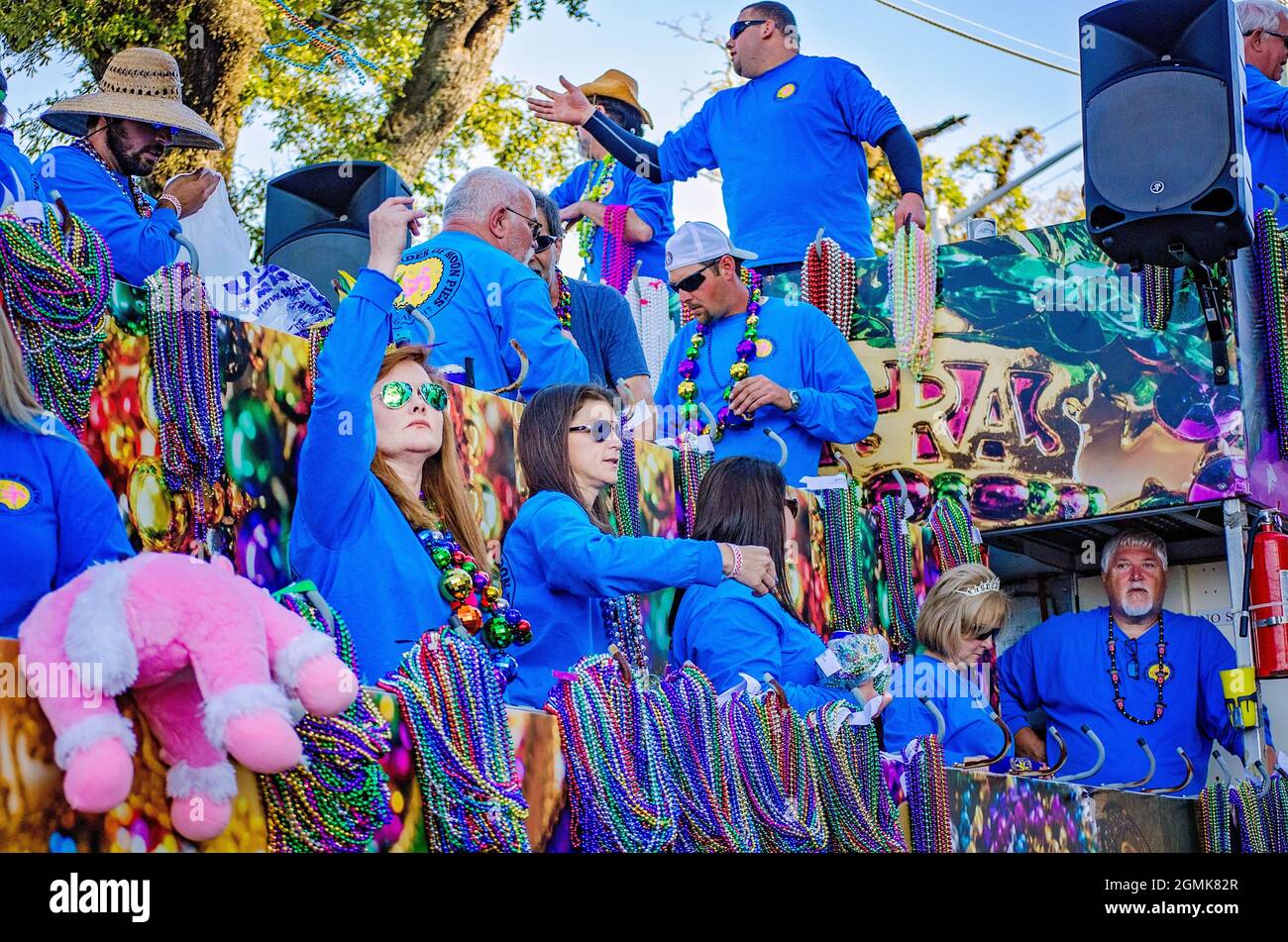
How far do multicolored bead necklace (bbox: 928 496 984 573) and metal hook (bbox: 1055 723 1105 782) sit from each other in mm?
802

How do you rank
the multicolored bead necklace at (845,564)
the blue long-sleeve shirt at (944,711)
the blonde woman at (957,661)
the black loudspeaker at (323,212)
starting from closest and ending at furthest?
the blue long-sleeve shirt at (944,711), the blonde woman at (957,661), the multicolored bead necklace at (845,564), the black loudspeaker at (323,212)

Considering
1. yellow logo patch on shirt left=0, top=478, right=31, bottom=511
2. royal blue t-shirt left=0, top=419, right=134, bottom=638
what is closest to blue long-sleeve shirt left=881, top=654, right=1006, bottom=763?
royal blue t-shirt left=0, top=419, right=134, bottom=638

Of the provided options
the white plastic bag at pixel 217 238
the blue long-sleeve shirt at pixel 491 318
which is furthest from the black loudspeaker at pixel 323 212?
the blue long-sleeve shirt at pixel 491 318

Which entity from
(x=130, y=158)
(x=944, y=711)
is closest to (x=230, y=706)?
(x=130, y=158)

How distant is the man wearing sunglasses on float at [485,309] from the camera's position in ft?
16.7

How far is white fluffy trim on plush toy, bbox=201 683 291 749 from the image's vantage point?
2283 mm

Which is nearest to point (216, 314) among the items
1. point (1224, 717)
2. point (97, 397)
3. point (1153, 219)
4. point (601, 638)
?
point (97, 397)

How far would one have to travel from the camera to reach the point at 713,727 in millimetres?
3705

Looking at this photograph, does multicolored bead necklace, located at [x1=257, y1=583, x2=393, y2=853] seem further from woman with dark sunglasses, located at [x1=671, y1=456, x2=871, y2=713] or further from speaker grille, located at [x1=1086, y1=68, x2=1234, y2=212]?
speaker grille, located at [x1=1086, y1=68, x2=1234, y2=212]

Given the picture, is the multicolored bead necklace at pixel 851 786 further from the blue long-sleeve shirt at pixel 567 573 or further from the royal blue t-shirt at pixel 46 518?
the royal blue t-shirt at pixel 46 518

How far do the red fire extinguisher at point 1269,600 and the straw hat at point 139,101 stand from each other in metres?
4.17

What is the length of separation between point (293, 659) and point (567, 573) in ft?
5.49
